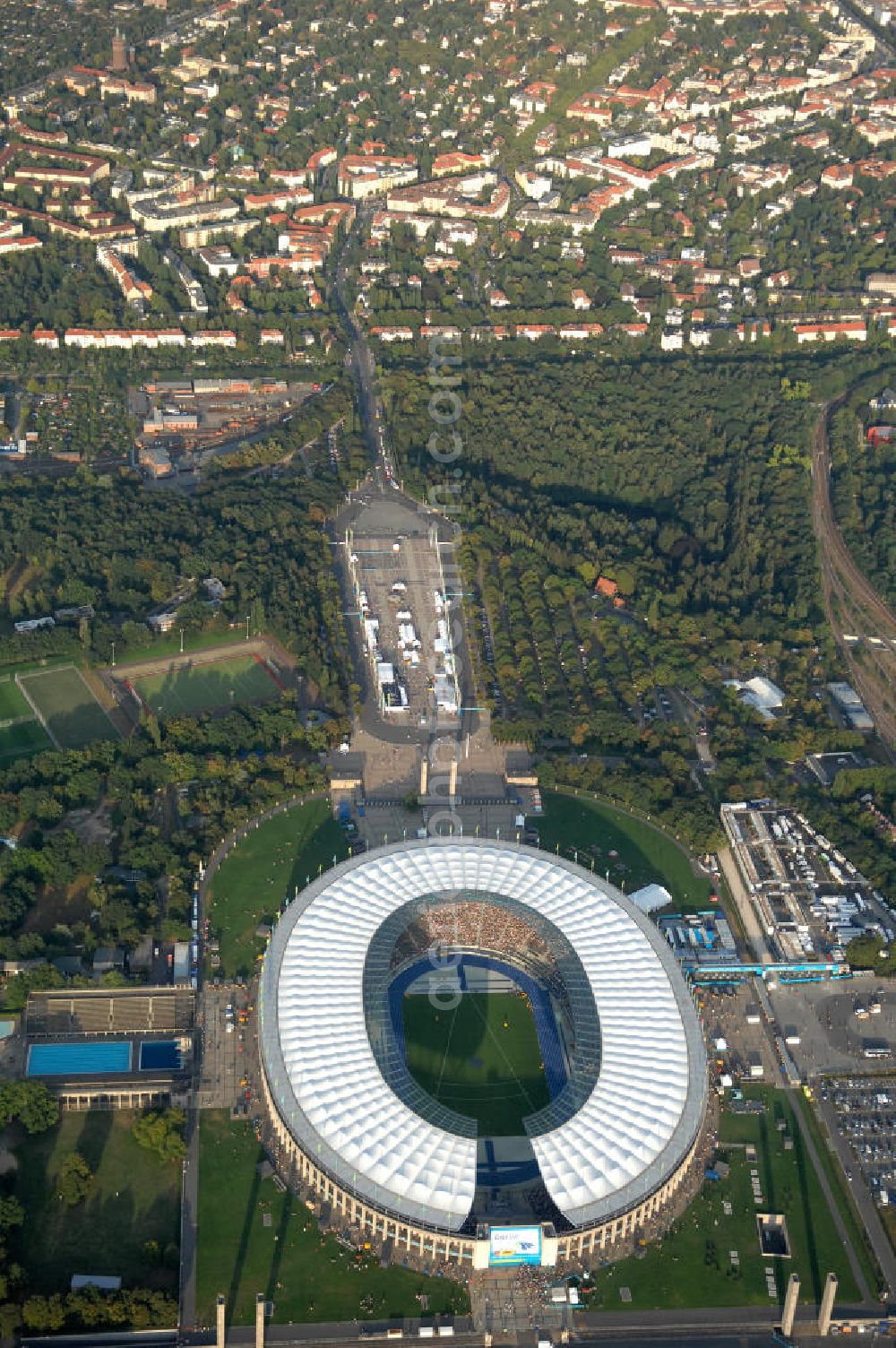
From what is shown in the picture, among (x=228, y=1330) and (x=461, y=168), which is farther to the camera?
(x=461, y=168)

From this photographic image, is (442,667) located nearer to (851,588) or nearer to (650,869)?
(650,869)

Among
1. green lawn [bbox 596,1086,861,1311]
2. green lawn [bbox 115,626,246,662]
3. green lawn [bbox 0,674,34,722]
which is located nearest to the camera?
green lawn [bbox 596,1086,861,1311]

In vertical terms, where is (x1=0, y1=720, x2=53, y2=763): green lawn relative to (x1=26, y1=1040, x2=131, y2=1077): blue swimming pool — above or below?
above

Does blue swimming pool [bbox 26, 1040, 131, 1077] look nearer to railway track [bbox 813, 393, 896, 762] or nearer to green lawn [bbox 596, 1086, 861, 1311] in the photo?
green lawn [bbox 596, 1086, 861, 1311]

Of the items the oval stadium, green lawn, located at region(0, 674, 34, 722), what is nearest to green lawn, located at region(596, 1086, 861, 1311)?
the oval stadium

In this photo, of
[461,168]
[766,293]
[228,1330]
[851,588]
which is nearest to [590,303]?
[766,293]

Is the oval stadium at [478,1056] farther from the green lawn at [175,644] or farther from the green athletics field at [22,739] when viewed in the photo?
the green lawn at [175,644]
